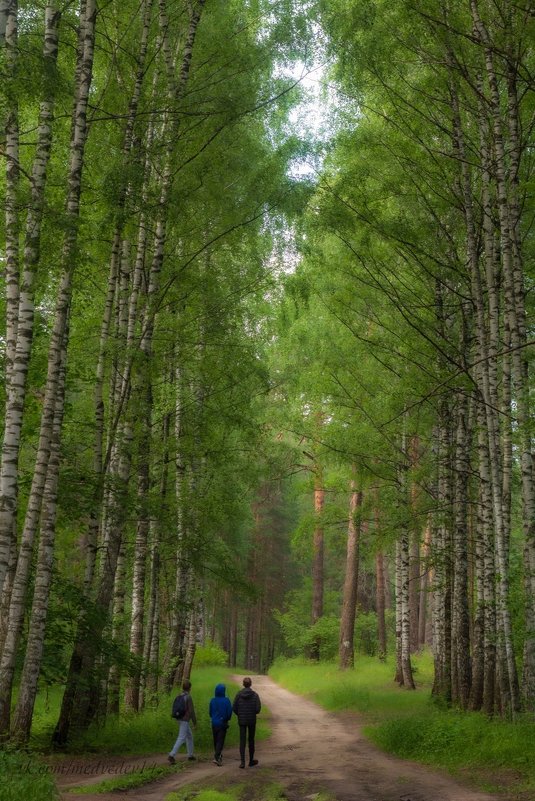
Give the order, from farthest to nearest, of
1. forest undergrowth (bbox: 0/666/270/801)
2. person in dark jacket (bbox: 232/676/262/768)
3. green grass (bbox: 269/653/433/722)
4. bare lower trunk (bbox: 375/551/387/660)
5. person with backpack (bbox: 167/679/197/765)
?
bare lower trunk (bbox: 375/551/387/660) < green grass (bbox: 269/653/433/722) < person with backpack (bbox: 167/679/197/765) < person in dark jacket (bbox: 232/676/262/768) < forest undergrowth (bbox: 0/666/270/801)

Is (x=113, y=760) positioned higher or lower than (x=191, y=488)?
lower

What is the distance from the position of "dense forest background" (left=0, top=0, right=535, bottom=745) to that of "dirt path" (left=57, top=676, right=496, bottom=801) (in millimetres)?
1667

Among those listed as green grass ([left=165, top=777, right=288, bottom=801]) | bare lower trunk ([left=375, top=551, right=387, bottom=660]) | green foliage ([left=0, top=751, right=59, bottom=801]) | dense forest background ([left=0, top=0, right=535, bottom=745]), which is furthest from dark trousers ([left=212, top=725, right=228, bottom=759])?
bare lower trunk ([left=375, top=551, right=387, bottom=660])

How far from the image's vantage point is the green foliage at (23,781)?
5668mm

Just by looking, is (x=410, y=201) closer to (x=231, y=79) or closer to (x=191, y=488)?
(x=231, y=79)

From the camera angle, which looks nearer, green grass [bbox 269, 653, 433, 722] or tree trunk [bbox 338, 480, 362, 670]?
green grass [bbox 269, 653, 433, 722]

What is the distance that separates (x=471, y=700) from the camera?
Result: 479 inches

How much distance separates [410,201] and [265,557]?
106 ft

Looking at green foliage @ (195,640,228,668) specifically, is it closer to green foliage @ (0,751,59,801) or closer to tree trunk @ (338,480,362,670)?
tree trunk @ (338,480,362,670)

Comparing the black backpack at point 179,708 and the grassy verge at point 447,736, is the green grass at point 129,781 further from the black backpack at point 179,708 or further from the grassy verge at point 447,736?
the grassy verge at point 447,736

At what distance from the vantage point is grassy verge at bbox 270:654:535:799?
9.05 m

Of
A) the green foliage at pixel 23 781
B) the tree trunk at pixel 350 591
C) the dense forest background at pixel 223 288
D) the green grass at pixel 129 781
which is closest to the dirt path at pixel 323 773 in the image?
the green grass at pixel 129 781

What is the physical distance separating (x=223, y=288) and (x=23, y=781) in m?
10.8

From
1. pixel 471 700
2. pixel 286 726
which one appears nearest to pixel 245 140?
pixel 471 700
